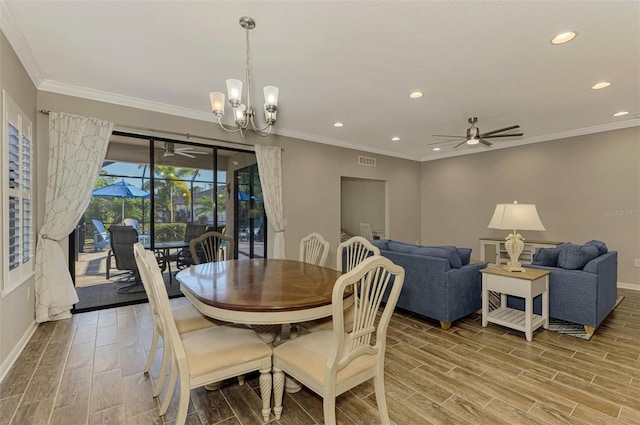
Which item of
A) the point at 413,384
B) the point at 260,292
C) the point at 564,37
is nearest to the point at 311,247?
the point at 260,292

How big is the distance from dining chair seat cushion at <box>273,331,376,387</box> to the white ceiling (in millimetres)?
2220

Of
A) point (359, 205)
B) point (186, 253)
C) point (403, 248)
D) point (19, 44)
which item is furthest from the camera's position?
point (359, 205)

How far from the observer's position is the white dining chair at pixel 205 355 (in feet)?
5.08

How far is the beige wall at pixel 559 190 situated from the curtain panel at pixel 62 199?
266 inches

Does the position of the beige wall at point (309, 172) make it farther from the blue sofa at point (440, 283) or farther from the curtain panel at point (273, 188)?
the blue sofa at point (440, 283)

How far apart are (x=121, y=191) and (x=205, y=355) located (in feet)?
10.4

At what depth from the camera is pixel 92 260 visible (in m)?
3.83

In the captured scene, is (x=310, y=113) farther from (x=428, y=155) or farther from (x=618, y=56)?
(x=428, y=155)

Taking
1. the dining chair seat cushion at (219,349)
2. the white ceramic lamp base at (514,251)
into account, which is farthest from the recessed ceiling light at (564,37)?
the dining chair seat cushion at (219,349)

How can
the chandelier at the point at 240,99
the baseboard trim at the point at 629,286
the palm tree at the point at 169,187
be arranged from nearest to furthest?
1. the chandelier at the point at 240,99
2. the palm tree at the point at 169,187
3. the baseboard trim at the point at 629,286

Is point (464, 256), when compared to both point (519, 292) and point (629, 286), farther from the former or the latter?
point (629, 286)

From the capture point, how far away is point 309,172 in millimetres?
5473

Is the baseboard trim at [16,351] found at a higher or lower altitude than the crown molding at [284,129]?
lower

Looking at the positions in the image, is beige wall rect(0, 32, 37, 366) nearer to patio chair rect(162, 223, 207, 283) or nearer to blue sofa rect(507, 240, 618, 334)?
patio chair rect(162, 223, 207, 283)
